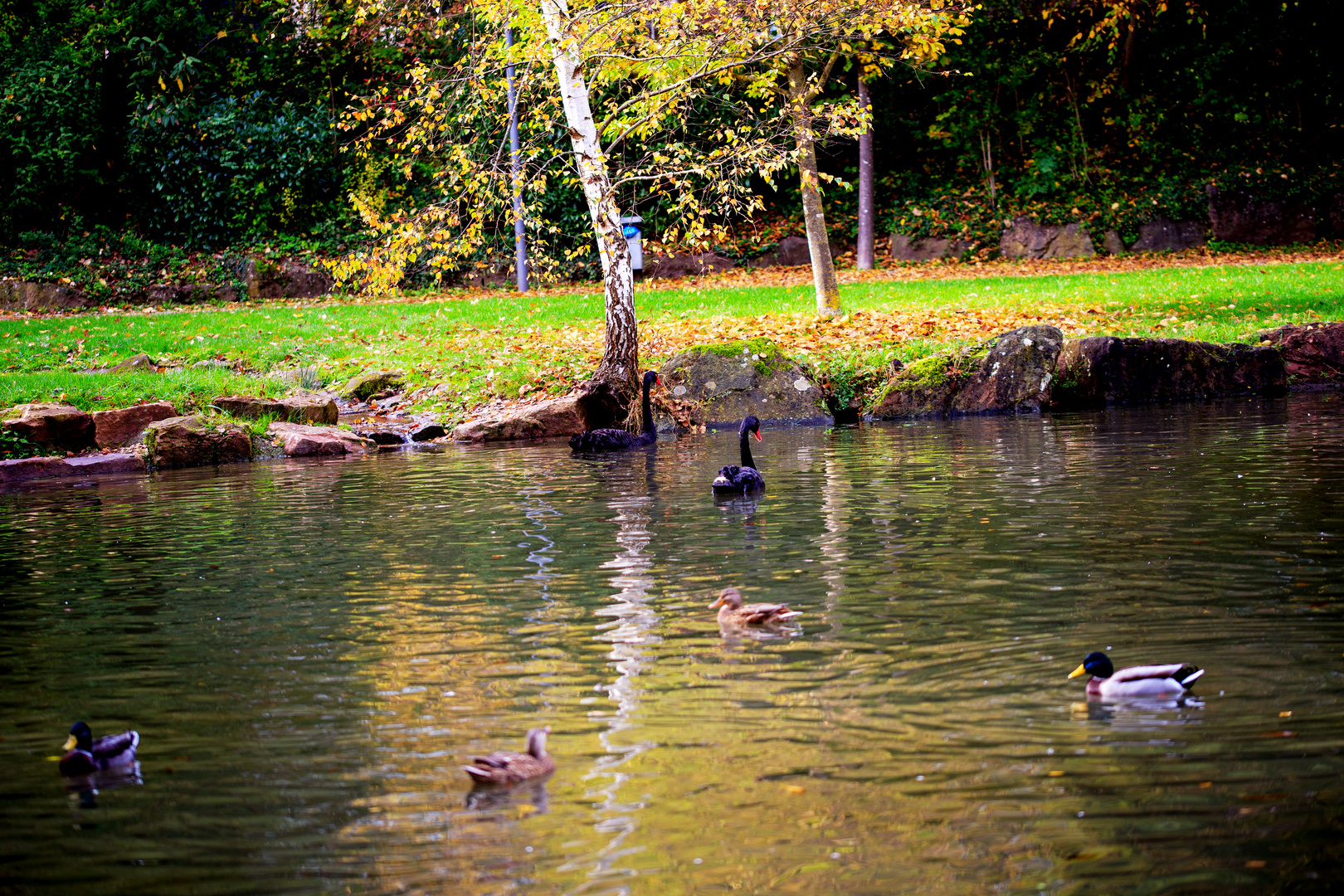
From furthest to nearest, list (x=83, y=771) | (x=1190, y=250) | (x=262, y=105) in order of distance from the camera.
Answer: (x=262, y=105), (x=1190, y=250), (x=83, y=771)

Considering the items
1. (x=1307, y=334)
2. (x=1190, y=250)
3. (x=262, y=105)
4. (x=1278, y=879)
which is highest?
(x=262, y=105)

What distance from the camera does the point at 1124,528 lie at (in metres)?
9.12

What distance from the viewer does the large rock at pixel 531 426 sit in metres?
18.7

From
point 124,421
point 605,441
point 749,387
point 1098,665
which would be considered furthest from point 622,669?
point 124,421

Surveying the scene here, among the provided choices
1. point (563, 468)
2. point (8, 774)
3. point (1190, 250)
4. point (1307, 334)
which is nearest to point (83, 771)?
point (8, 774)

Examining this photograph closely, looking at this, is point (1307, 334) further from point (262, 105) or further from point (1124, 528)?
point (262, 105)

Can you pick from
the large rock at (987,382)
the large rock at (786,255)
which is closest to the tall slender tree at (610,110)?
the large rock at (987,382)

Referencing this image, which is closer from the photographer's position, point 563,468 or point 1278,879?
point 1278,879

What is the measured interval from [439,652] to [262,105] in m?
34.0

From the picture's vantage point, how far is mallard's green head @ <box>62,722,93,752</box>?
5.18m

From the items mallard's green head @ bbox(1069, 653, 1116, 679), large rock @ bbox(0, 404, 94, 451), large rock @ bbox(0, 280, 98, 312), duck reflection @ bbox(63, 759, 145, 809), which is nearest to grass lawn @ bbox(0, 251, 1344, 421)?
large rock @ bbox(0, 404, 94, 451)

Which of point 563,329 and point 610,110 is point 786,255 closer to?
point 563,329

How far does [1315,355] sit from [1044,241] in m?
16.1

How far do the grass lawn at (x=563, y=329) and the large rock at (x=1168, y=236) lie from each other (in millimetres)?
5669
